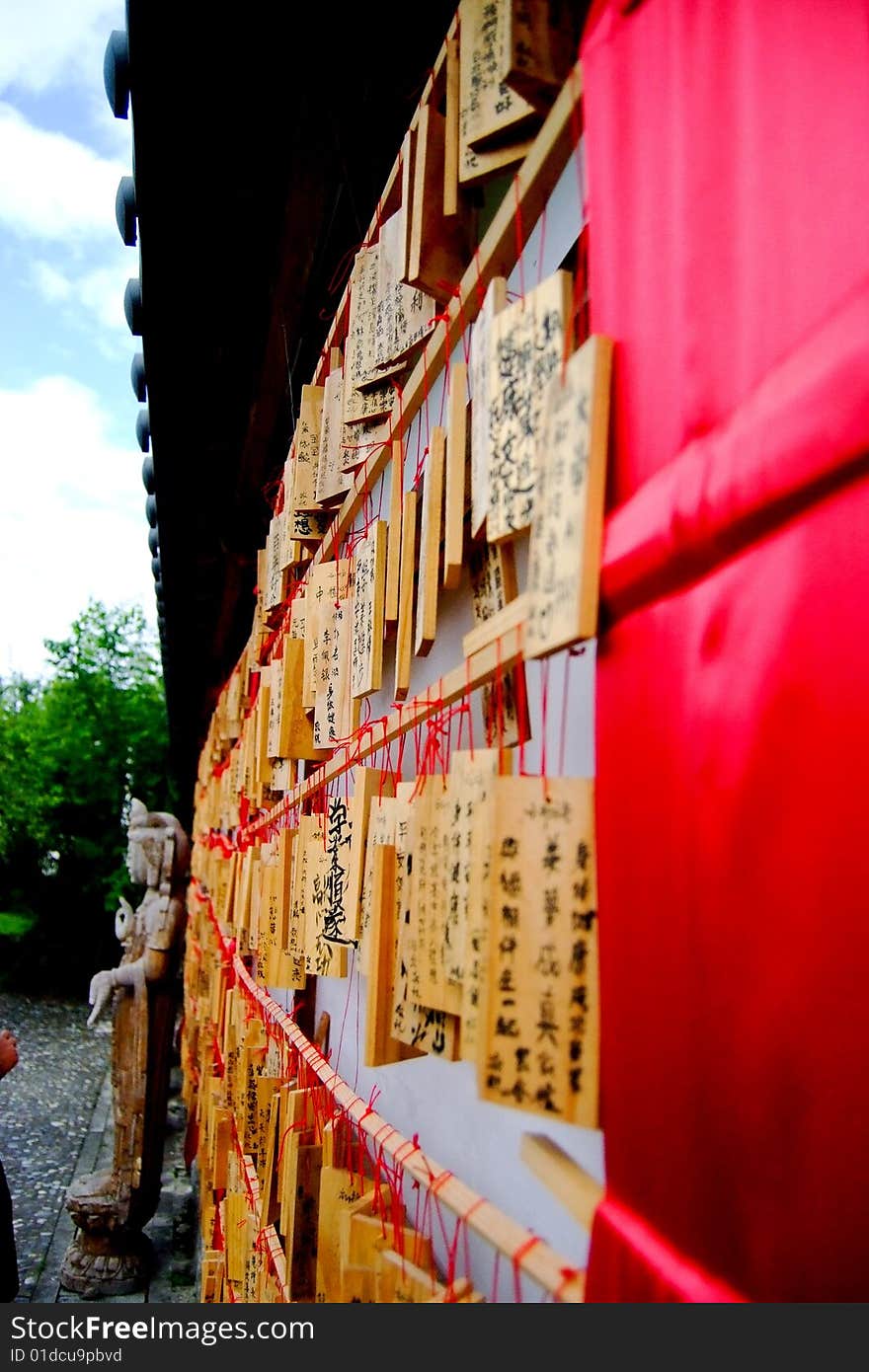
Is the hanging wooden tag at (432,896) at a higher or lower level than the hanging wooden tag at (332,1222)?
higher

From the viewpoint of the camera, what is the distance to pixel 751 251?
0.85 meters

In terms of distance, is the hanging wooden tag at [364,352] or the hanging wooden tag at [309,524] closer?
the hanging wooden tag at [364,352]

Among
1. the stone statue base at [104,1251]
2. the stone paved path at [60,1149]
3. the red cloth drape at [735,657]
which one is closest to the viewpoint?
the red cloth drape at [735,657]

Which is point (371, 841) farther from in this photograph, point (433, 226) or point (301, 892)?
point (433, 226)

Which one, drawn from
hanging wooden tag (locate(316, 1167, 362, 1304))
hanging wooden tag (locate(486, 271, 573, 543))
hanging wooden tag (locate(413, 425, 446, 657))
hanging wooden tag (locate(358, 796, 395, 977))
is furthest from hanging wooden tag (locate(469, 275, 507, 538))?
hanging wooden tag (locate(316, 1167, 362, 1304))

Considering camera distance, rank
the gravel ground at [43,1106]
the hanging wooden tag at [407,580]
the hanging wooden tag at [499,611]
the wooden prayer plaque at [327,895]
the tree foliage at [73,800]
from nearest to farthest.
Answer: the hanging wooden tag at [499,611] → the hanging wooden tag at [407,580] → the wooden prayer plaque at [327,895] → the gravel ground at [43,1106] → the tree foliage at [73,800]

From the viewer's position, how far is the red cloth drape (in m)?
0.72

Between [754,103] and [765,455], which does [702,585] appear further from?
[754,103]

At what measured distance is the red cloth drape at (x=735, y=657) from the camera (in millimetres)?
722

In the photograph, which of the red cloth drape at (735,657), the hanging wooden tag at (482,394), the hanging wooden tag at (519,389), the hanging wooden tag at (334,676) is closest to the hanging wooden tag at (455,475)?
the hanging wooden tag at (482,394)

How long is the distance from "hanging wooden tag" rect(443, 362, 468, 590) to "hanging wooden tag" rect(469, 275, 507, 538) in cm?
3

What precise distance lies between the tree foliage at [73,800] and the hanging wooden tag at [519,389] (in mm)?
15346

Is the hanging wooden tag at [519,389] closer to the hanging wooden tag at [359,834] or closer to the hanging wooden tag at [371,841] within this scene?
the hanging wooden tag at [371,841]

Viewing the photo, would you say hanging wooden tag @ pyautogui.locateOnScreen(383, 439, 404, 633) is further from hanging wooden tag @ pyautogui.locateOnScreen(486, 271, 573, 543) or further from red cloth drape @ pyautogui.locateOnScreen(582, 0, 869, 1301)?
red cloth drape @ pyautogui.locateOnScreen(582, 0, 869, 1301)
